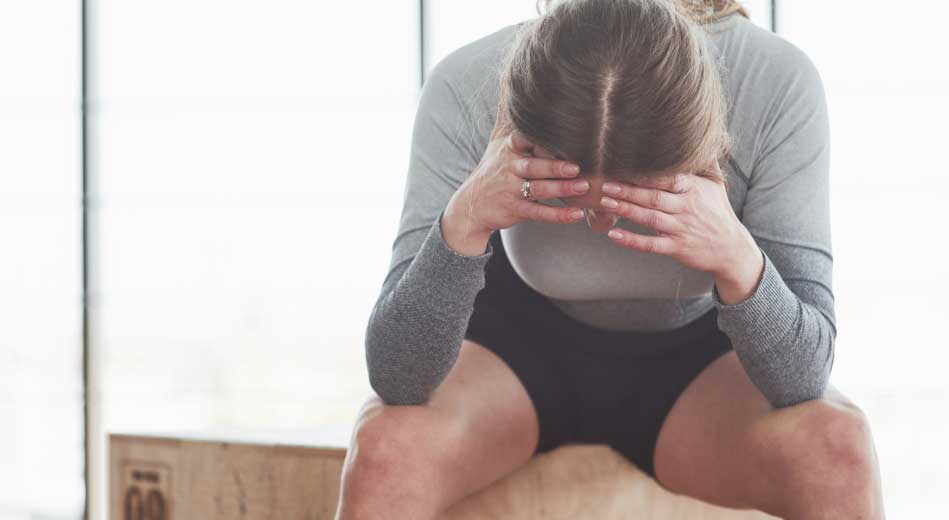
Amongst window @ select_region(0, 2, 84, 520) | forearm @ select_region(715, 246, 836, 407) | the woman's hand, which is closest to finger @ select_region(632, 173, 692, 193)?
the woman's hand

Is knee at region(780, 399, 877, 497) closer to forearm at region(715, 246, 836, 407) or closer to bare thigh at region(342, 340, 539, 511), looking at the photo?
forearm at region(715, 246, 836, 407)

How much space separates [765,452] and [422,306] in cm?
36

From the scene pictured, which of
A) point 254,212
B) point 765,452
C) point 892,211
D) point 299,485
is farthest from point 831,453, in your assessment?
point 254,212

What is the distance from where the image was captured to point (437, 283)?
2.92 ft

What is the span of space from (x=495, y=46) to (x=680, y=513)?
567 mm

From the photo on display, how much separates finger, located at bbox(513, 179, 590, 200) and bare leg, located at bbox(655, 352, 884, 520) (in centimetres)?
31

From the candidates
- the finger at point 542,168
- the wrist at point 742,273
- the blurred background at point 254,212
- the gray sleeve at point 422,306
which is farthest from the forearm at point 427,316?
the blurred background at point 254,212

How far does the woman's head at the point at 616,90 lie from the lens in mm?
733

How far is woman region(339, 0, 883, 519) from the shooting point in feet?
2.50

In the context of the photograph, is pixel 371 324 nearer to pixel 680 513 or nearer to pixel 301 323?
pixel 680 513

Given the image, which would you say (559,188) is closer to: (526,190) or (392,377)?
(526,190)

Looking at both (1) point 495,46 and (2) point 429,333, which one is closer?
(2) point 429,333

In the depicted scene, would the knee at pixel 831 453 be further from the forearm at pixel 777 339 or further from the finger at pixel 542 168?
the finger at pixel 542 168

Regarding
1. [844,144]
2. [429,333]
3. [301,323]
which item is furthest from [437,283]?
[301,323]
